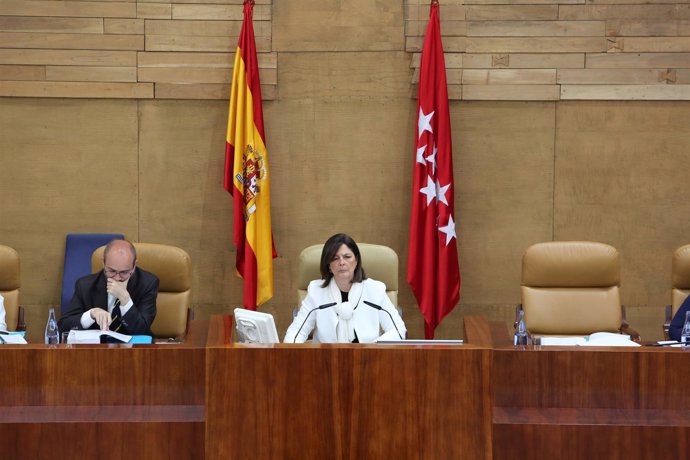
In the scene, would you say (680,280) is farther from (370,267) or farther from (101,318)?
Answer: (101,318)

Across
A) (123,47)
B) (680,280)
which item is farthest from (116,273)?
(680,280)

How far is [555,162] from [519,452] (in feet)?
11.4

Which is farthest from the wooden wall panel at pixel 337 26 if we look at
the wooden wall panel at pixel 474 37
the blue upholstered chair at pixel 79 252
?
the blue upholstered chair at pixel 79 252

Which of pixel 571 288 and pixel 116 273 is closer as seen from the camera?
pixel 116 273

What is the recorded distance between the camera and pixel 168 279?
490 centimetres

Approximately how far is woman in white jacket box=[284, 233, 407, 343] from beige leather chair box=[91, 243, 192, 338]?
2.21ft

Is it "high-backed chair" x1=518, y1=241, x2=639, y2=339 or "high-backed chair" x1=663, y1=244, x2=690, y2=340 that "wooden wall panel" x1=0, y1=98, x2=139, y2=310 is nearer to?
"high-backed chair" x1=518, y1=241, x2=639, y2=339

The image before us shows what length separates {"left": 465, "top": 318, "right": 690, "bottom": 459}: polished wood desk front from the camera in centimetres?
310

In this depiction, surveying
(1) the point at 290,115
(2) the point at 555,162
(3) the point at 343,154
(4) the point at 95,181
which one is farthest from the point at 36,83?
(2) the point at 555,162

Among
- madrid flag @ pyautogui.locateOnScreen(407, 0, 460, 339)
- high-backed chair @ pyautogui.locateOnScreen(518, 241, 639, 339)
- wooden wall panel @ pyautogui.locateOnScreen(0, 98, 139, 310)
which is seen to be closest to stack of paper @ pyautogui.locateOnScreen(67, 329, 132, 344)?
high-backed chair @ pyautogui.locateOnScreen(518, 241, 639, 339)

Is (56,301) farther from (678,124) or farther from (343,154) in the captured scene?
(678,124)

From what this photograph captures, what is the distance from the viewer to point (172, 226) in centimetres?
630

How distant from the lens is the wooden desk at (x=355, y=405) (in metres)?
3.04

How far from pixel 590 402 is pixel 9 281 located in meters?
3.24
